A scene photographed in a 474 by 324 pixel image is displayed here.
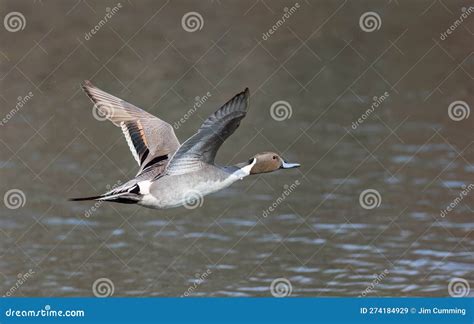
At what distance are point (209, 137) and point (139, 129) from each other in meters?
1.52

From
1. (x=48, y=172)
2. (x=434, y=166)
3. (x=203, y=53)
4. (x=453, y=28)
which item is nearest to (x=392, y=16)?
(x=453, y=28)

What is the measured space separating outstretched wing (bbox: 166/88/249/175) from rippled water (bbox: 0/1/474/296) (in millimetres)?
2428

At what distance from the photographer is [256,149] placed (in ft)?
35.8

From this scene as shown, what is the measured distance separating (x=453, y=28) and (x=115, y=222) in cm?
611

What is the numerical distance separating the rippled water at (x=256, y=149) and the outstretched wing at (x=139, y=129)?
1.74 m

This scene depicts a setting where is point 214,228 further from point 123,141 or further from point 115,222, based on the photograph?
point 123,141

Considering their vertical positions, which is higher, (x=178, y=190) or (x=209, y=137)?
(x=209, y=137)

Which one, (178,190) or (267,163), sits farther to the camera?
(267,163)

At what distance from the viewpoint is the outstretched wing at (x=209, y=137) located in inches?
245

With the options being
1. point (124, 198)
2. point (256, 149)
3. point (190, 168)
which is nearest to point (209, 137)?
point (190, 168)

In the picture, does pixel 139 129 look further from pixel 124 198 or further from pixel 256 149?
pixel 256 149

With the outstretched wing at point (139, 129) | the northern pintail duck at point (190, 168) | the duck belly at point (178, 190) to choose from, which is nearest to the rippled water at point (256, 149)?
the outstretched wing at point (139, 129)

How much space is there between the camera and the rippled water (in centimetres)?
929

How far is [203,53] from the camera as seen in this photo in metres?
13.3
